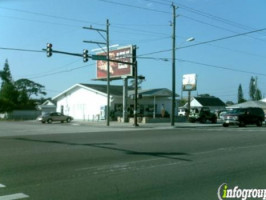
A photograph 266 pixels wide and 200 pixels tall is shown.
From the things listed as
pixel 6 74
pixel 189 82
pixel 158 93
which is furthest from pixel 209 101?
pixel 6 74

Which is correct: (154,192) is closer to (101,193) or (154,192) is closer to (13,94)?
(101,193)

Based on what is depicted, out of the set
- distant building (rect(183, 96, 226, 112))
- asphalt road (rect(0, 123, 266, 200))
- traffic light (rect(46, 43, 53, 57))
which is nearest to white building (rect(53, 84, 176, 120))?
traffic light (rect(46, 43, 53, 57))

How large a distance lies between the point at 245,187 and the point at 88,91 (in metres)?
50.5

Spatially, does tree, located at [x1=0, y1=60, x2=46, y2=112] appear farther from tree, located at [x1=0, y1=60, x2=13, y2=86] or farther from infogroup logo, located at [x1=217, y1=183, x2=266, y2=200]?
infogroup logo, located at [x1=217, y1=183, x2=266, y2=200]

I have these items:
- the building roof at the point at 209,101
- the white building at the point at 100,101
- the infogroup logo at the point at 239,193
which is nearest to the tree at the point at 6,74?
the white building at the point at 100,101

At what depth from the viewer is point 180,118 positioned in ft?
175

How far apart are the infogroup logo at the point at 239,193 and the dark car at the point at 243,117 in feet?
92.5

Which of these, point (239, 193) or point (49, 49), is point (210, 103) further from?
point (239, 193)

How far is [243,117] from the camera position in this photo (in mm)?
35125

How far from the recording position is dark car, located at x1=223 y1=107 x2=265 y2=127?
115 ft

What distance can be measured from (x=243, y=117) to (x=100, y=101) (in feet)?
81.7

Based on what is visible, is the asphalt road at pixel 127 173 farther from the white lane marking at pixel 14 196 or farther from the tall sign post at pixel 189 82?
the tall sign post at pixel 189 82

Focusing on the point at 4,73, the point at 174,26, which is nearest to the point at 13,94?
the point at 4,73

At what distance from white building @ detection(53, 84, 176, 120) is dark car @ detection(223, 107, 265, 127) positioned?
57.1 feet
